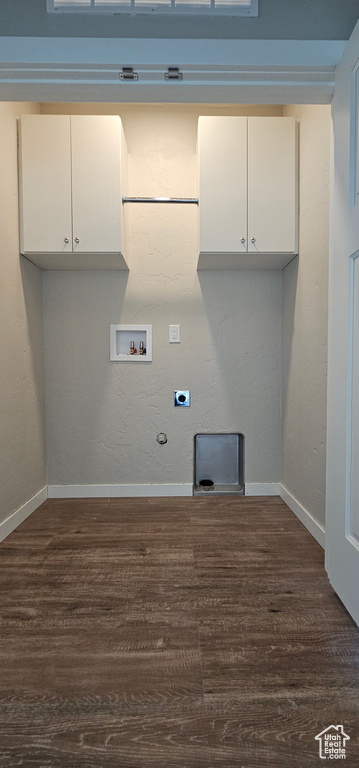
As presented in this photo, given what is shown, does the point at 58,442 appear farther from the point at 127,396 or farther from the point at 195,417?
the point at 195,417

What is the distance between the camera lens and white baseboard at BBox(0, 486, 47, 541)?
222 centimetres

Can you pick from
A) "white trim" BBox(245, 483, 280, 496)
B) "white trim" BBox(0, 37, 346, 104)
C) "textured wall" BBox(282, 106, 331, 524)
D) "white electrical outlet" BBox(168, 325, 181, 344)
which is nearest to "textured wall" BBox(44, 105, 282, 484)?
"white electrical outlet" BBox(168, 325, 181, 344)

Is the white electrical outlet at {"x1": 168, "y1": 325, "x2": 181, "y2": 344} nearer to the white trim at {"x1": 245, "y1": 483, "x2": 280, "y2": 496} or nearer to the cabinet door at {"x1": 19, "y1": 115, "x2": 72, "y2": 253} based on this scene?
the cabinet door at {"x1": 19, "y1": 115, "x2": 72, "y2": 253}

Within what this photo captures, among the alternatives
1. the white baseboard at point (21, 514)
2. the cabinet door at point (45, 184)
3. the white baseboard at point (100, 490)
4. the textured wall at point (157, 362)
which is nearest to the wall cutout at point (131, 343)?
the textured wall at point (157, 362)

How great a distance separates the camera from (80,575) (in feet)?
5.89

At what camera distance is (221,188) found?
2.46 meters

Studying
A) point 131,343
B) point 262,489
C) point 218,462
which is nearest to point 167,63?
point 131,343

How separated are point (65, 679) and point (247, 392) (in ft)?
6.64


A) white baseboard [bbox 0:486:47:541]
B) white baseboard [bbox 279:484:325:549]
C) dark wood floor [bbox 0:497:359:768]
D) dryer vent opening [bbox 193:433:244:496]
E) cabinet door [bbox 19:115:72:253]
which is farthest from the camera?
dryer vent opening [bbox 193:433:244:496]

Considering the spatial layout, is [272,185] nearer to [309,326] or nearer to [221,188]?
[221,188]

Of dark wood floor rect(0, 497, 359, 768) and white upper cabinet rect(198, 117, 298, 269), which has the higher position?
white upper cabinet rect(198, 117, 298, 269)

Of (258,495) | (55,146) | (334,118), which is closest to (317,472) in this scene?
(258,495)

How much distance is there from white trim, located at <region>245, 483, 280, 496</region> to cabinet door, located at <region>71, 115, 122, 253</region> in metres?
1.72

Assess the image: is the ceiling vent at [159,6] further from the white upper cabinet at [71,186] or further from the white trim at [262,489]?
the white trim at [262,489]
